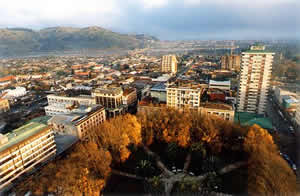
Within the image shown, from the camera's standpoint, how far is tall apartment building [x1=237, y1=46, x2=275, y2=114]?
16.0 m

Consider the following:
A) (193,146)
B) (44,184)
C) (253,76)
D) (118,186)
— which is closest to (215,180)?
(193,146)

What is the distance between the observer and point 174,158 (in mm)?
11031

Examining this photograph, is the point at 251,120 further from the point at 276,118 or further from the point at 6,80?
the point at 6,80

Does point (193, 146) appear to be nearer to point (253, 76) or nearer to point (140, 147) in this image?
point (140, 147)

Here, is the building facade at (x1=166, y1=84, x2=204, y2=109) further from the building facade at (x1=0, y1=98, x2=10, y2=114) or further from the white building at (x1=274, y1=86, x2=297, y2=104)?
the building facade at (x1=0, y1=98, x2=10, y2=114)

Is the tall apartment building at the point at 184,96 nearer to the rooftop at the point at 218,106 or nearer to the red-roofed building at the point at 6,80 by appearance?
the rooftop at the point at 218,106

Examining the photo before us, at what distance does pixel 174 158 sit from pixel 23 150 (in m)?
8.80

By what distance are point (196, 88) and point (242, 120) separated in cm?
487

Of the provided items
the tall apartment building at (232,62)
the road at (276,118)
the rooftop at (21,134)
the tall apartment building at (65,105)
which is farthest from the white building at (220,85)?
the rooftop at (21,134)

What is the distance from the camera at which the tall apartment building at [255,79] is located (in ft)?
52.4

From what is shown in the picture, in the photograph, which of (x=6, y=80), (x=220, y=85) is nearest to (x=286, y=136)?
(x=220, y=85)

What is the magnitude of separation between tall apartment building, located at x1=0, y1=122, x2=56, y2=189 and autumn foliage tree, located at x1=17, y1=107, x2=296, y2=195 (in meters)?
1.08

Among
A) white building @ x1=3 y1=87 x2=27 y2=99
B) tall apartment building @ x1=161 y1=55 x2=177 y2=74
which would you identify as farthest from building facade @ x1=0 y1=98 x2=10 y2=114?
tall apartment building @ x1=161 y1=55 x2=177 y2=74

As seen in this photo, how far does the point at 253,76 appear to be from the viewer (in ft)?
54.2
